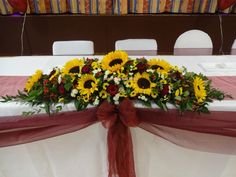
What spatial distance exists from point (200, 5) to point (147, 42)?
55.5 inches

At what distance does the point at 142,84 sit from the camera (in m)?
0.92

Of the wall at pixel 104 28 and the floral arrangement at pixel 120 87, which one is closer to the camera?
the floral arrangement at pixel 120 87

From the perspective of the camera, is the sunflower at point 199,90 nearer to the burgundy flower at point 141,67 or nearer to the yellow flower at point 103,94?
the burgundy flower at point 141,67

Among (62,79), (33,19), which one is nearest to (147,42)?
(62,79)

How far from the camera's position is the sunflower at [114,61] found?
96 centimetres

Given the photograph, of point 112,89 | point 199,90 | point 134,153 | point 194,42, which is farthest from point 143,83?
point 194,42

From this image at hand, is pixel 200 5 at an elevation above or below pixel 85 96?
above

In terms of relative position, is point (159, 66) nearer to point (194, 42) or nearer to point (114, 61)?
point (114, 61)

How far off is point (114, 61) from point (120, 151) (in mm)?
369

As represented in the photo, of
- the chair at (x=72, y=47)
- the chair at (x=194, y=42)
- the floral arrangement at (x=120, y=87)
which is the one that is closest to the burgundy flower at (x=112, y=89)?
the floral arrangement at (x=120, y=87)

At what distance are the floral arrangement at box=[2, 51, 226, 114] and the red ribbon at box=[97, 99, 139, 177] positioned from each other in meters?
0.04

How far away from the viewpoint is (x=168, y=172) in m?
1.15

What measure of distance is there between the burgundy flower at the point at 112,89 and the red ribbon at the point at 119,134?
0.14 feet

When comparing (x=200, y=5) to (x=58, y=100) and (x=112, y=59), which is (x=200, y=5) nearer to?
(x=112, y=59)
